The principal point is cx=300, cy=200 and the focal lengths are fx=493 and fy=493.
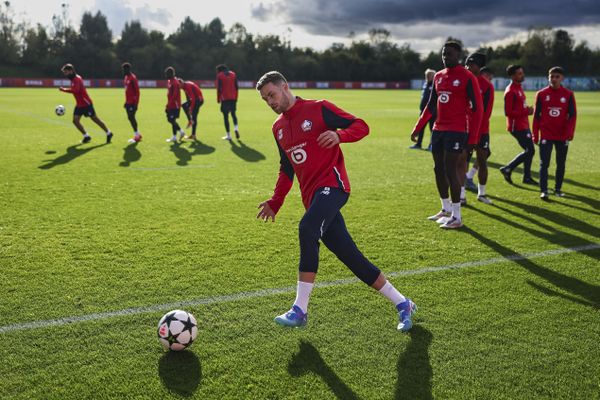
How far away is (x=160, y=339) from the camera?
360 cm

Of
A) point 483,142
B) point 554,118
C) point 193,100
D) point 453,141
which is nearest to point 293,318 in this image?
point 453,141

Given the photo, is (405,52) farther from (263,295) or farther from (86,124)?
(263,295)

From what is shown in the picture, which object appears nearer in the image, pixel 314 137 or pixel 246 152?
pixel 314 137

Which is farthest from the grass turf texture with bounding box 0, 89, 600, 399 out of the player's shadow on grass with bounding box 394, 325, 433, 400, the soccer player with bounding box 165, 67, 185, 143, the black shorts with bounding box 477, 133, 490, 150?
the soccer player with bounding box 165, 67, 185, 143

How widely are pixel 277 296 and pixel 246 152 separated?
31.0 feet

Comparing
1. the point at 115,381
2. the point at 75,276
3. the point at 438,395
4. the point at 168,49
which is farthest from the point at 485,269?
the point at 168,49

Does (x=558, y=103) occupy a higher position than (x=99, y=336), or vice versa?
Answer: (x=558, y=103)

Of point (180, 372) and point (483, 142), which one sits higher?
point (483, 142)

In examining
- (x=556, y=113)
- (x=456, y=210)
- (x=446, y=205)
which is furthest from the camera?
(x=556, y=113)

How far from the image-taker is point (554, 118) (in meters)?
8.48

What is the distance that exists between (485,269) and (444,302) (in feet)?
3.68

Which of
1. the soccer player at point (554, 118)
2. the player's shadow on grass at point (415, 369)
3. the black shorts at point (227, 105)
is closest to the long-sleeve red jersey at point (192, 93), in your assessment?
the black shorts at point (227, 105)

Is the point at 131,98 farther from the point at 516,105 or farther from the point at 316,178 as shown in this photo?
the point at 316,178

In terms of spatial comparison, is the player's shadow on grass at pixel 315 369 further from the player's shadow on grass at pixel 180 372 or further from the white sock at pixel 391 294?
the white sock at pixel 391 294
